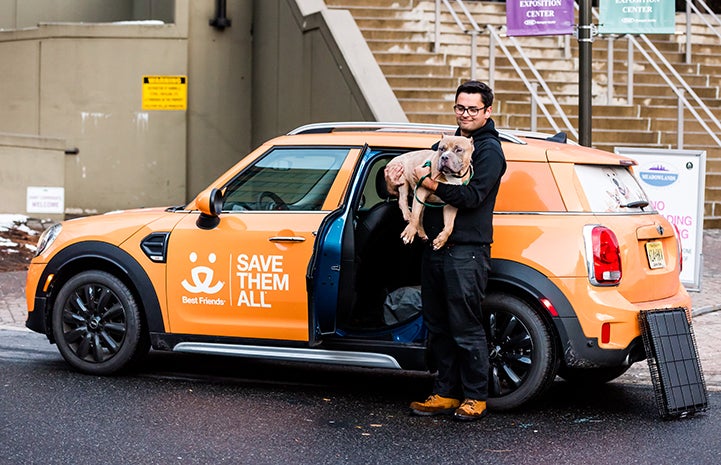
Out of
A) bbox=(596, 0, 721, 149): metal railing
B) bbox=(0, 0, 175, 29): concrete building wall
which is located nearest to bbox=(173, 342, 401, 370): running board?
bbox=(596, 0, 721, 149): metal railing

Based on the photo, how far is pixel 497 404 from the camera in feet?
22.7

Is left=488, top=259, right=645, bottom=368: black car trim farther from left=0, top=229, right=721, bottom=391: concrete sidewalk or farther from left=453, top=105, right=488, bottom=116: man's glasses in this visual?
left=0, top=229, right=721, bottom=391: concrete sidewalk

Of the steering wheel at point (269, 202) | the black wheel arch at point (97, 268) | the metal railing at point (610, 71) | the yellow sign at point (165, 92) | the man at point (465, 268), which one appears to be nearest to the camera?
the man at point (465, 268)

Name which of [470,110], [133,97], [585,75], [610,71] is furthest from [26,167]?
[470,110]

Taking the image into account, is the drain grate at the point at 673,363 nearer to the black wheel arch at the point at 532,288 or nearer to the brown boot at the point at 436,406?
the black wheel arch at the point at 532,288

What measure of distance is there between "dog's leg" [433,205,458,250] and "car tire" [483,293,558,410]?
53 cm

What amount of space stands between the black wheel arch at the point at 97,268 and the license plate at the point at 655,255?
3044 mm

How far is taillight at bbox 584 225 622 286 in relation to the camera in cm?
668

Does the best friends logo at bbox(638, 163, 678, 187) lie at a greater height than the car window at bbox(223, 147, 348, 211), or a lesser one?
greater

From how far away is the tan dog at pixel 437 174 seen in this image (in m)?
6.48

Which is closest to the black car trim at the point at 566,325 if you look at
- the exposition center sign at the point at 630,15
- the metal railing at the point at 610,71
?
the exposition center sign at the point at 630,15

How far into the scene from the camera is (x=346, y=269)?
7.00m

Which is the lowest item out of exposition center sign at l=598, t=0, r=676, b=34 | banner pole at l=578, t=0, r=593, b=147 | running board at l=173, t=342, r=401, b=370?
running board at l=173, t=342, r=401, b=370

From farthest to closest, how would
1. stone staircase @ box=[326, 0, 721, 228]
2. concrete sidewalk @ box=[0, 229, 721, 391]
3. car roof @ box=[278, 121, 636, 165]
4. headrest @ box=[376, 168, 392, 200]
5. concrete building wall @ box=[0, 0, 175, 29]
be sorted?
concrete building wall @ box=[0, 0, 175, 29]
stone staircase @ box=[326, 0, 721, 228]
concrete sidewalk @ box=[0, 229, 721, 391]
headrest @ box=[376, 168, 392, 200]
car roof @ box=[278, 121, 636, 165]
